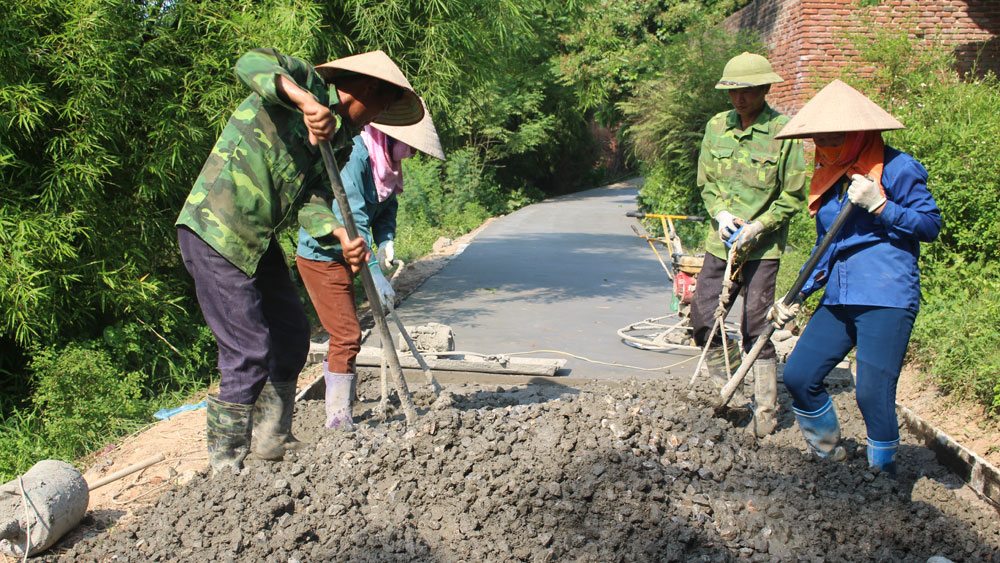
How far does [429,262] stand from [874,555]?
991 centimetres

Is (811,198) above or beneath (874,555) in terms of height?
above

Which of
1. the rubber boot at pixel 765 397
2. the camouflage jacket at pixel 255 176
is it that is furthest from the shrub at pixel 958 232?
the camouflage jacket at pixel 255 176

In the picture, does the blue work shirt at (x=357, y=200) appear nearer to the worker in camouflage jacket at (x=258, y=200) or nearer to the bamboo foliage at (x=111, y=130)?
the worker in camouflage jacket at (x=258, y=200)

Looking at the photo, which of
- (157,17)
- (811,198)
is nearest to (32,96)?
Answer: (157,17)

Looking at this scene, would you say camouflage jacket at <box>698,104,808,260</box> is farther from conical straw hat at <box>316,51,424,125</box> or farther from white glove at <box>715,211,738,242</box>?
conical straw hat at <box>316,51,424,125</box>

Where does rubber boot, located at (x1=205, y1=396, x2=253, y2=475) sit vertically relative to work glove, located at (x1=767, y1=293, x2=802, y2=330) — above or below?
below

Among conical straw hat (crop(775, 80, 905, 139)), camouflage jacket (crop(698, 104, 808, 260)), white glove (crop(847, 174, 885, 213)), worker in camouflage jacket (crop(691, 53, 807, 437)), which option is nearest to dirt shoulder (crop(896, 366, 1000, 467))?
worker in camouflage jacket (crop(691, 53, 807, 437))

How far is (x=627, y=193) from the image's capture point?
3200 cm

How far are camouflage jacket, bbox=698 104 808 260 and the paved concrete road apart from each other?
1.83m

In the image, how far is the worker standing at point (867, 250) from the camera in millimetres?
3193

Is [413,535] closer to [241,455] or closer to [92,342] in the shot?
[241,455]

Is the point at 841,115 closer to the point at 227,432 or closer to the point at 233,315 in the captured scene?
the point at 233,315

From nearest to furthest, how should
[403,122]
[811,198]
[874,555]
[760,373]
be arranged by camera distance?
[874,555] → [811,198] → [403,122] → [760,373]

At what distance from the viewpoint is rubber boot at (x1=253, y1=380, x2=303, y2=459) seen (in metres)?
3.68
